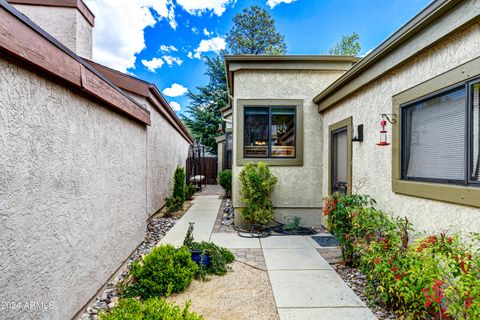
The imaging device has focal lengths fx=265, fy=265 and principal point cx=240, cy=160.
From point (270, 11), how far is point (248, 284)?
27.1m

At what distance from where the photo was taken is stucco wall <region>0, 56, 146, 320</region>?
190 centimetres

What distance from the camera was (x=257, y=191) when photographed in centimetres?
637

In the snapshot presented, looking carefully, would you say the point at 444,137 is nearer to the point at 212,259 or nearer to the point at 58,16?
the point at 212,259

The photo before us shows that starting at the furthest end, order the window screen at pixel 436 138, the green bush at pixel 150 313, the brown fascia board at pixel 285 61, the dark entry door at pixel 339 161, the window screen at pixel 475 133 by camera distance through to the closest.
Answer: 1. the brown fascia board at pixel 285 61
2. the dark entry door at pixel 339 161
3. the window screen at pixel 436 138
4. the window screen at pixel 475 133
5. the green bush at pixel 150 313

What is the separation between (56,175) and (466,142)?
3992 mm

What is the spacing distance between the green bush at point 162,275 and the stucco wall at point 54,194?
1.43ft

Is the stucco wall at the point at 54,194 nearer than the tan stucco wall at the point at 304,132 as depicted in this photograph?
Yes

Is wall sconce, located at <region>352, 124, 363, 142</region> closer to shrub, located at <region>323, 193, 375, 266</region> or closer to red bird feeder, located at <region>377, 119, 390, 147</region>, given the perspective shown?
red bird feeder, located at <region>377, 119, 390, 147</region>

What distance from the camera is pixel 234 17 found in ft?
82.5

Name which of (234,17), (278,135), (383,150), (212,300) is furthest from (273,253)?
(234,17)

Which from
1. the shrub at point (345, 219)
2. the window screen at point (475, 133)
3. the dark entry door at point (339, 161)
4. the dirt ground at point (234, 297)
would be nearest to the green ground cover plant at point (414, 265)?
the shrub at point (345, 219)

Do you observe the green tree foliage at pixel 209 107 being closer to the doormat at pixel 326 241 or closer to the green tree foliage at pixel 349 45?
the green tree foliage at pixel 349 45

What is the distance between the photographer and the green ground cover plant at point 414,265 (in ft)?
6.96

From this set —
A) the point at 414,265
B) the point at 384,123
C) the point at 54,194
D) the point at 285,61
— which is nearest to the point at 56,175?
the point at 54,194
